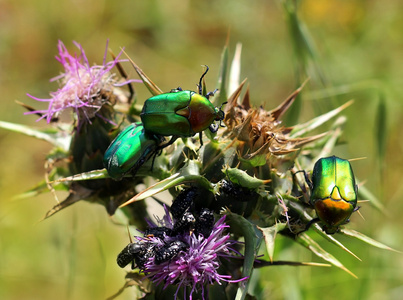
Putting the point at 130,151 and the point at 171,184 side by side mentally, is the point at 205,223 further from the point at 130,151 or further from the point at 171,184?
the point at 130,151

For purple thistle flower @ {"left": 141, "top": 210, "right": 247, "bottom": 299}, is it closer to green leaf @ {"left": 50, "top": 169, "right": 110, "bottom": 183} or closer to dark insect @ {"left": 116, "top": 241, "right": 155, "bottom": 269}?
dark insect @ {"left": 116, "top": 241, "right": 155, "bottom": 269}

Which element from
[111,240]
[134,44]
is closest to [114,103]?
[111,240]

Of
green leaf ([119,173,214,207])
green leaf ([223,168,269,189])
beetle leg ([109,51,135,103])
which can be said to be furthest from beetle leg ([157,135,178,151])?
beetle leg ([109,51,135,103])

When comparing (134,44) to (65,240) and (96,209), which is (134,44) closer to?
(96,209)

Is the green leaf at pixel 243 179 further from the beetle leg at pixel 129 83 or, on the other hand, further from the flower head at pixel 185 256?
A: the beetle leg at pixel 129 83

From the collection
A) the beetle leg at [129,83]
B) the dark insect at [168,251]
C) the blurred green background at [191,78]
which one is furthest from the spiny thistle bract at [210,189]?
the blurred green background at [191,78]

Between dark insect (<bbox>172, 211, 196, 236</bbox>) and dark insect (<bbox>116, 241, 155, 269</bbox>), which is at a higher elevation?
dark insect (<bbox>172, 211, 196, 236</bbox>)

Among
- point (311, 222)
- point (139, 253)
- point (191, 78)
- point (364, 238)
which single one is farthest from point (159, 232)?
point (191, 78)
